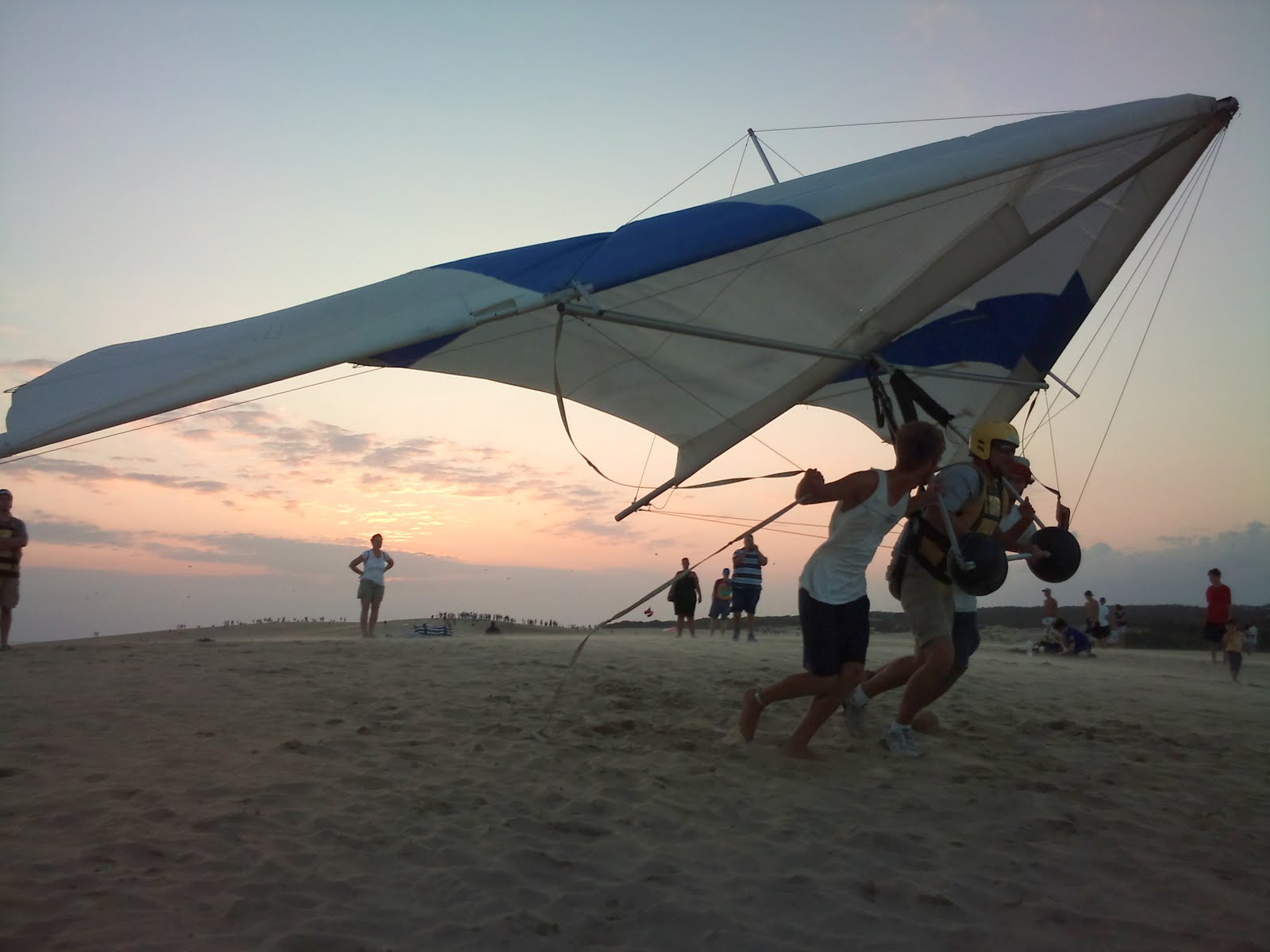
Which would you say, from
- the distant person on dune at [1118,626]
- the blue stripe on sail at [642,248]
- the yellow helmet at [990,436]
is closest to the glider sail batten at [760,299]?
the blue stripe on sail at [642,248]

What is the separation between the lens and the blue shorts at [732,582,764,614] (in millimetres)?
13703

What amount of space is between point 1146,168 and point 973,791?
4624 mm

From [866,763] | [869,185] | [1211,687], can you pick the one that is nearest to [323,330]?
[869,185]

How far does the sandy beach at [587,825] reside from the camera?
2.52 m

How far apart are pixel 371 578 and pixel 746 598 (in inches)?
225

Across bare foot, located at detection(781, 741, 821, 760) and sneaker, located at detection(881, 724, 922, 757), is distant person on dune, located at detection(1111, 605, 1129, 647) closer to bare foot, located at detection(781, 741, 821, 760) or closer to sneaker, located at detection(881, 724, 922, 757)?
sneaker, located at detection(881, 724, 922, 757)

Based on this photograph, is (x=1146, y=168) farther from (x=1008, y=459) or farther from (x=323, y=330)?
(x=323, y=330)

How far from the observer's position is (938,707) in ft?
20.2

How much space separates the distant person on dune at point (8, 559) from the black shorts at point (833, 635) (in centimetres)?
791

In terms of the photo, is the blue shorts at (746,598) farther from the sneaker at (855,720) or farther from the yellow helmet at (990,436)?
the yellow helmet at (990,436)

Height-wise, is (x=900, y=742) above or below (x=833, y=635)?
below

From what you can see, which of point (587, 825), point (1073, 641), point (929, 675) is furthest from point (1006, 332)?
point (1073, 641)

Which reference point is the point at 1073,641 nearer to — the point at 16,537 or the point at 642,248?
the point at 642,248

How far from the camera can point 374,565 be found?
12344mm
